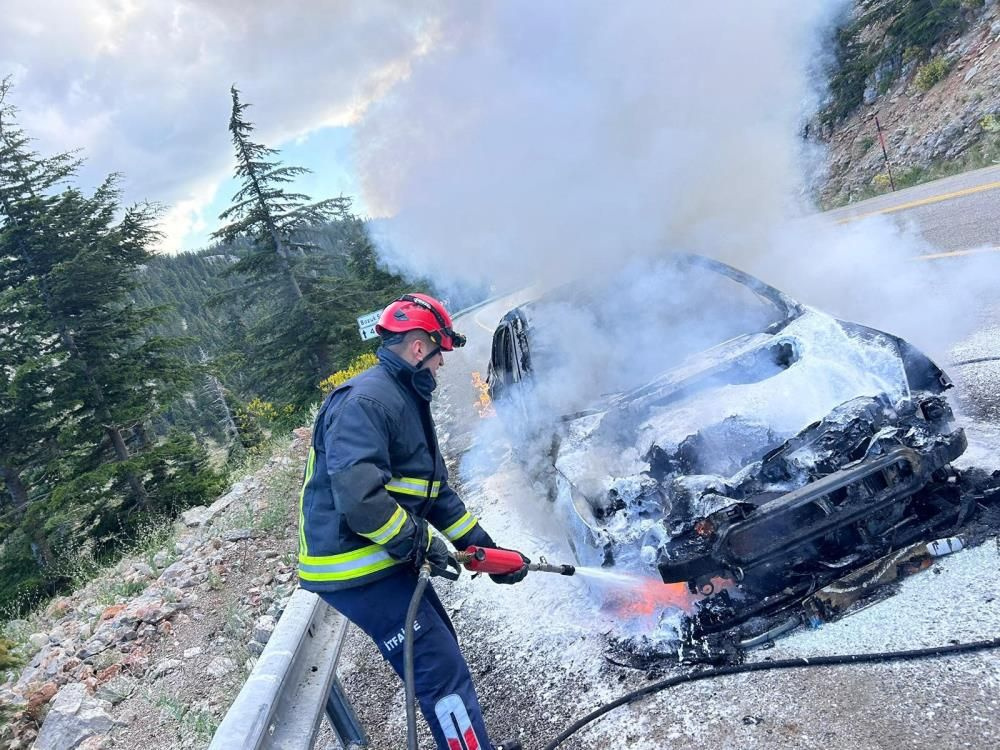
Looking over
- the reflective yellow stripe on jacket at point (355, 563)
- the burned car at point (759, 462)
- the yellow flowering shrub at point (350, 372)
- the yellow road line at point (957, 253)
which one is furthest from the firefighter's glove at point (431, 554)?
the yellow flowering shrub at point (350, 372)

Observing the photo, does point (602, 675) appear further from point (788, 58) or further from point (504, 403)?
point (788, 58)

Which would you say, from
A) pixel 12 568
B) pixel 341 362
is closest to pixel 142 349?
pixel 12 568

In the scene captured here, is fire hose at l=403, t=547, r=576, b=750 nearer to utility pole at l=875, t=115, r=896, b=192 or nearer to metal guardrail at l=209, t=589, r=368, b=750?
metal guardrail at l=209, t=589, r=368, b=750

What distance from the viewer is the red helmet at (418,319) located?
10.0 feet

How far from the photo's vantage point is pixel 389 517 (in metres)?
2.64

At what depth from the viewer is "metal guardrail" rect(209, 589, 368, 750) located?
8.75 feet

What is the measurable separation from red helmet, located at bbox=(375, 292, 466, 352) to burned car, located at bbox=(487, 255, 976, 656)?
1.35m

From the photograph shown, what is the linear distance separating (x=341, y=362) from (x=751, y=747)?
23.4 metres

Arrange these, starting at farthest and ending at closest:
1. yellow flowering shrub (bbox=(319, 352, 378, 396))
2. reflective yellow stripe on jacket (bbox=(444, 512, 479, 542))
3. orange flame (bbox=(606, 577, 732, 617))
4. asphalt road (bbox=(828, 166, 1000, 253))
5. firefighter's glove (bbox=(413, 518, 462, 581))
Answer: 1. yellow flowering shrub (bbox=(319, 352, 378, 396))
2. asphalt road (bbox=(828, 166, 1000, 253))
3. orange flame (bbox=(606, 577, 732, 617))
4. reflective yellow stripe on jacket (bbox=(444, 512, 479, 542))
5. firefighter's glove (bbox=(413, 518, 462, 581))

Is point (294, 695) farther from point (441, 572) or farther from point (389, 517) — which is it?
point (389, 517)

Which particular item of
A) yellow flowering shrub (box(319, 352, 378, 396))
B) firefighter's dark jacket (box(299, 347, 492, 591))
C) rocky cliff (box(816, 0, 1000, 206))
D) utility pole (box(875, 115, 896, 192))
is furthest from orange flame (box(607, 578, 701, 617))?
utility pole (box(875, 115, 896, 192))

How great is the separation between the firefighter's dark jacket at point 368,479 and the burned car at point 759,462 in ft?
3.97

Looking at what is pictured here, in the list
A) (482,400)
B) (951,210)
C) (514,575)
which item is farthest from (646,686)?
(951,210)

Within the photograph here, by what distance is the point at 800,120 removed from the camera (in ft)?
77.4
